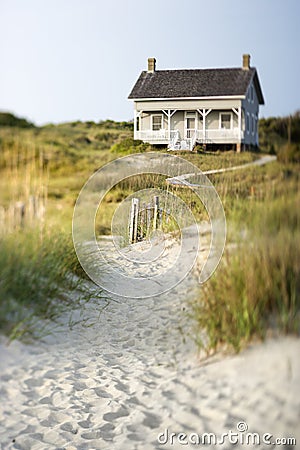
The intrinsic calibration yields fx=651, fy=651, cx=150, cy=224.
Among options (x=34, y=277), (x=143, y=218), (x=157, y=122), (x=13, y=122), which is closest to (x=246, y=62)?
(x=157, y=122)

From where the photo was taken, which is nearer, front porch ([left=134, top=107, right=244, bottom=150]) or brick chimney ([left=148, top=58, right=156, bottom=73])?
front porch ([left=134, top=107, right=244, bottom=150])

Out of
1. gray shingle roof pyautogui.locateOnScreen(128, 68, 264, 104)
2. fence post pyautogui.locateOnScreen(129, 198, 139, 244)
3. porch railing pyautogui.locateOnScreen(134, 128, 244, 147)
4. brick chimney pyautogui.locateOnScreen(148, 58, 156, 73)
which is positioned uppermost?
brick chimney pyautogui.locateOnScreen(148, 58, 156, 73)

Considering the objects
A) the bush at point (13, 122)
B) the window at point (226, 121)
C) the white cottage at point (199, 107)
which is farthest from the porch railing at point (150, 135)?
the bush at point (13, 122)

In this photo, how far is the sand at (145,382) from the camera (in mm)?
1397

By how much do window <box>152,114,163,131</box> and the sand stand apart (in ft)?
1.03

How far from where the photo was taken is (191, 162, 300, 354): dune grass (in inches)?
50.8

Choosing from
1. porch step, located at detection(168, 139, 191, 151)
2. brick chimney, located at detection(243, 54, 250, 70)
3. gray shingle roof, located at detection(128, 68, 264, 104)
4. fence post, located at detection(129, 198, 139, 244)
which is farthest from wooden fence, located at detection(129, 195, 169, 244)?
brick chimney, located at detection(243, 54, 250, 70)

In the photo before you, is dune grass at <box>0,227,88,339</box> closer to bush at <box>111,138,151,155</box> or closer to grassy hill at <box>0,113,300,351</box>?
grassy hill at <box>0,113,300,351</box>

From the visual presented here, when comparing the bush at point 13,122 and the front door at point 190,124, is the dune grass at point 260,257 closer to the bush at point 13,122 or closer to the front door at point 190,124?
the front door at point 190,124

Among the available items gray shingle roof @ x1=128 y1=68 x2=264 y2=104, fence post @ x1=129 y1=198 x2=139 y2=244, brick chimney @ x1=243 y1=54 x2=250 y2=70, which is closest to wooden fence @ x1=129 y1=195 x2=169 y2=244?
fence post @ x1=129 y1=198 x2=139 y2=244

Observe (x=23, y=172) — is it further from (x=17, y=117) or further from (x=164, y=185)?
(x=164, y=185)

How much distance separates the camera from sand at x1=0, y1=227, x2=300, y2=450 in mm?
1397

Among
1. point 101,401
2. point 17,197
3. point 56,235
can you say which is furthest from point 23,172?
point 101,401

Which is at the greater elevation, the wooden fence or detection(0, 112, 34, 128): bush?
detection(0, 112, 34, 128): bush
